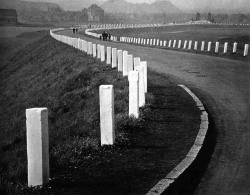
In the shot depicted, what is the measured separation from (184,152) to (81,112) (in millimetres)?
7183

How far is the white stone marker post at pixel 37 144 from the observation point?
4902 millimetres

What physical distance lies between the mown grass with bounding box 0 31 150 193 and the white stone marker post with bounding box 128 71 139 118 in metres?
0.23

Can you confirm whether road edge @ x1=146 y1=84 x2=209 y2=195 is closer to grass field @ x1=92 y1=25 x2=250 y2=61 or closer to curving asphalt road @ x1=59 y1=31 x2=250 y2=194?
curving asphalt road @ x1=59 y1=31 x2=250 y2=194

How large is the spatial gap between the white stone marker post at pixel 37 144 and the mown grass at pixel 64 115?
26cm

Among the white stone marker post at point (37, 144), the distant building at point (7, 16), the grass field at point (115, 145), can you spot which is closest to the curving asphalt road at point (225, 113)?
the grass field at point (115, 145)

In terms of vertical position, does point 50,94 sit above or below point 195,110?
below

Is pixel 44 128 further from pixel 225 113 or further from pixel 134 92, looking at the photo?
pixel 225 113

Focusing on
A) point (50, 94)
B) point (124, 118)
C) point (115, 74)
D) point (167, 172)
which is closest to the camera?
point (167, 172)

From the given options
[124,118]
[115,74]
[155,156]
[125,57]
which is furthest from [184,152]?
[115,74]

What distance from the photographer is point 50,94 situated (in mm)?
19359

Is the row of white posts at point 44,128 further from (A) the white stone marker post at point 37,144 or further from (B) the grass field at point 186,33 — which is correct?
(B) the grass field at point 186,33

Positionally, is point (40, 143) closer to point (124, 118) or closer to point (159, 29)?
point (124, 118)

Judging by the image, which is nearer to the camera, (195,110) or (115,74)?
(195,110)

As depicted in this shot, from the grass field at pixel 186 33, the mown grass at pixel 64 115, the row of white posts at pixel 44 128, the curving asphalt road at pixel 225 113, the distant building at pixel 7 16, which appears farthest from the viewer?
the distant building at pixel 7 16
